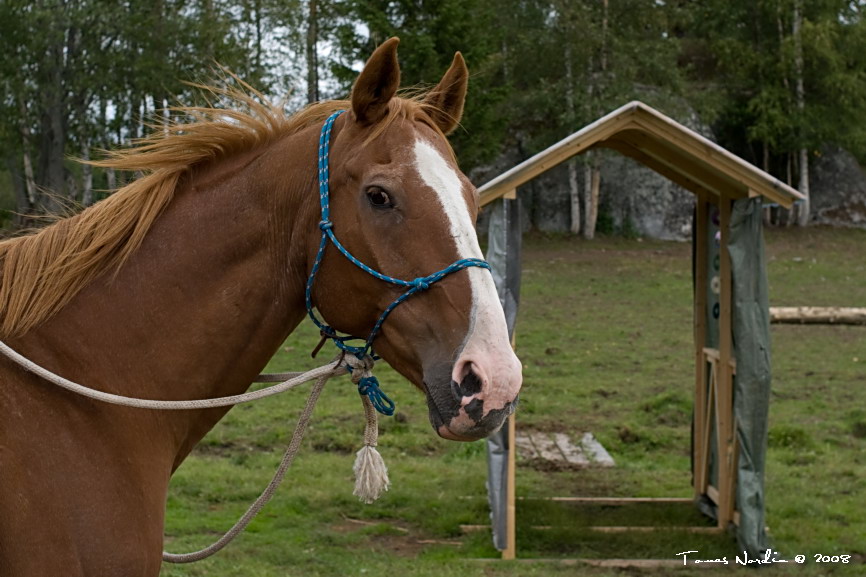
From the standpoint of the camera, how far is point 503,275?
604 cm

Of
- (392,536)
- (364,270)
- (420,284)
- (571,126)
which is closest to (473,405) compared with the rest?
(420,284)

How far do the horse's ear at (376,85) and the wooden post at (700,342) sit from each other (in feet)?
17.4

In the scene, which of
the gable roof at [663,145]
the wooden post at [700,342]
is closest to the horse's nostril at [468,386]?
the gable roof at [663,145]

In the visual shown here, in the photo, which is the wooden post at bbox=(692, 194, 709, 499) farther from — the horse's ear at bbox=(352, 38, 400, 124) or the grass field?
the horse's ear at bbox=(352, 38, 400, 124)

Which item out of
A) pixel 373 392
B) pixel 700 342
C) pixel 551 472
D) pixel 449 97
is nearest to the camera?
pixel 373 392

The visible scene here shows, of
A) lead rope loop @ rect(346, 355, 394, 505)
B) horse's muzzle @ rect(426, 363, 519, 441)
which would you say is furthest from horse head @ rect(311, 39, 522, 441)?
lead rope loop @ rect(346, 355, 394, 505)

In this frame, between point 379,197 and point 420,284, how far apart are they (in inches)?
10.5

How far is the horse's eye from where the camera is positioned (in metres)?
2.36

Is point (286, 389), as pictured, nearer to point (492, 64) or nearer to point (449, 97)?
point (449, 97)

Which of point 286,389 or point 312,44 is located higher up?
point 312,44

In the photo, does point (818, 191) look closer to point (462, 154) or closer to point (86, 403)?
point (462, 154)

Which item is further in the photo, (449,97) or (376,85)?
(449,97)

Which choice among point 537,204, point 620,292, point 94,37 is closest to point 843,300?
point 620,292

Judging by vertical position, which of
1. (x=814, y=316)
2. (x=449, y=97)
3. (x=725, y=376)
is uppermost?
(x=449, y=97)
